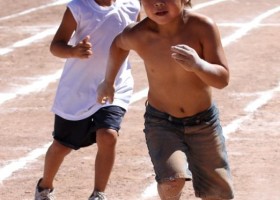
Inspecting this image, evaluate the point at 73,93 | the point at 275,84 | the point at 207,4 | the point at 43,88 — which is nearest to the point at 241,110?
the point at 275,84

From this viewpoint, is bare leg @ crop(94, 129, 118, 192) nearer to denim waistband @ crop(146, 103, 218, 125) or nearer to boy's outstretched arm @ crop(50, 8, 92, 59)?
boy's outstretched arm @ crop(50, 8, 92, 59)

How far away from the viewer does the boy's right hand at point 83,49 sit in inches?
271

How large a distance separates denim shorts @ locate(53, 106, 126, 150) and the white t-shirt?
0.04 m

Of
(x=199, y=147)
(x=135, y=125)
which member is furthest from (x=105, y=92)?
(x=135, y=125)

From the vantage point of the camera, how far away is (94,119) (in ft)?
23.9

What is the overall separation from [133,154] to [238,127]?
1478 mm

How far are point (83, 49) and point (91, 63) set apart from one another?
1.34 feet

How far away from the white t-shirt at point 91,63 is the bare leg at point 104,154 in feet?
0.72

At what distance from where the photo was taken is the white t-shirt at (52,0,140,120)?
7.24m

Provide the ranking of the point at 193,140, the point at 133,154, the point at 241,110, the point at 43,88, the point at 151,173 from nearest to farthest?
1. the point at 193,140
2. the point at 151,173
3. the point at 133,154
4. the point at 241,110
5. the point at 43,88

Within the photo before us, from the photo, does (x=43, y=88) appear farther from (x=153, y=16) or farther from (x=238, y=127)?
(x=153, y=16)

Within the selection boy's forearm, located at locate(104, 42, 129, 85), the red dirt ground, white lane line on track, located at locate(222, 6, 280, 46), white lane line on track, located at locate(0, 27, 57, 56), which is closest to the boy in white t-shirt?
boy's forearm, located at locate(104, 42, 129, 85)

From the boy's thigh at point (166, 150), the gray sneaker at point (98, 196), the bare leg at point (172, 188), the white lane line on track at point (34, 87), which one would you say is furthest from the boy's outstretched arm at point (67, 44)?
the white lane line on track at point (34, 87)

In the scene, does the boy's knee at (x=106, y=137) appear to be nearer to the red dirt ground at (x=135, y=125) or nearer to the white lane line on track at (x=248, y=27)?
the red dirt ground at (x=135, y=125)
